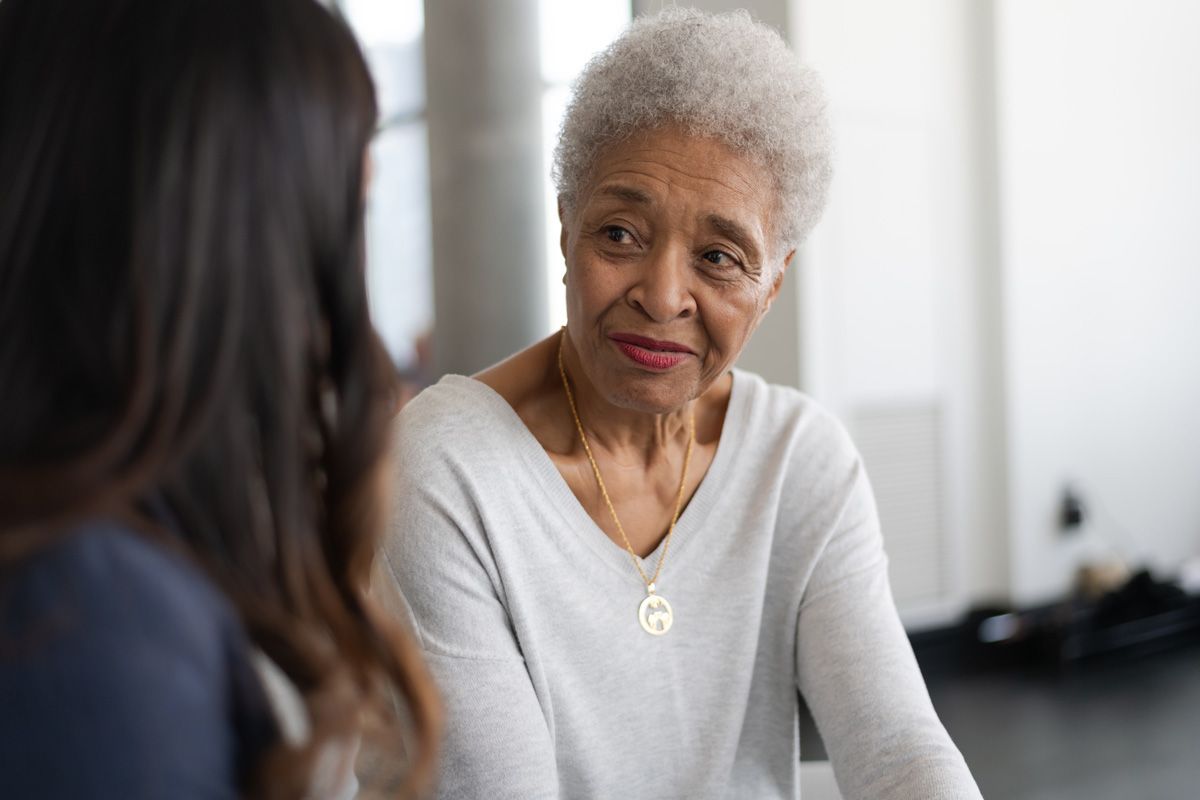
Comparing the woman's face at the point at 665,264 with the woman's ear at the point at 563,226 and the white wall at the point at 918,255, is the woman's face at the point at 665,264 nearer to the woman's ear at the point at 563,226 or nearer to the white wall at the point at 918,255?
the woman's ear at the point at 563,226

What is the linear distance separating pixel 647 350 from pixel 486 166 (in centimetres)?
192

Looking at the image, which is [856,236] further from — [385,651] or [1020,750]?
[385,651]

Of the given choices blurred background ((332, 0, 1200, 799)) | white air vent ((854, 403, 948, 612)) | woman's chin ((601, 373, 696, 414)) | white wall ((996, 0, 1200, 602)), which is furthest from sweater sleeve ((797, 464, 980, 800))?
white wall ((996, 0, 1200, 602))

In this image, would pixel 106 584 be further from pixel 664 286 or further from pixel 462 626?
pixel 664 286

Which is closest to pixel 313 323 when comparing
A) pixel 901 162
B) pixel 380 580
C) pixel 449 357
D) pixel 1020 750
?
pixel 380 580

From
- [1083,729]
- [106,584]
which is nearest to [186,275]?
[106,584]

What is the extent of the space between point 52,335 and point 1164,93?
14.4 feet

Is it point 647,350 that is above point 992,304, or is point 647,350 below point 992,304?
above

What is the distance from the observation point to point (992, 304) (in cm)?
370

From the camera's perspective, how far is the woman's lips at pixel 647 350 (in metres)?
1.28

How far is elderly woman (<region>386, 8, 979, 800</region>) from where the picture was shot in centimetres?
122

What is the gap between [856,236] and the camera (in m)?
3.35

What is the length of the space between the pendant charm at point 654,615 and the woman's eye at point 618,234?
17.9 inches

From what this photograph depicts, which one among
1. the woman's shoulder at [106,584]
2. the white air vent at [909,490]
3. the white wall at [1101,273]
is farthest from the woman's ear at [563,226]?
the white wall at [1101,273]
